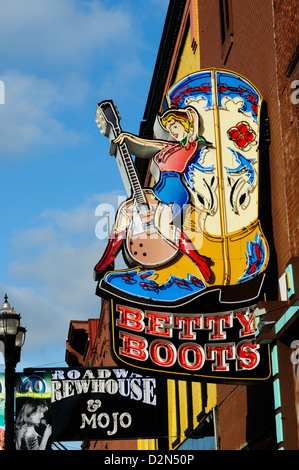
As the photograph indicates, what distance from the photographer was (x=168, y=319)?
45.0 ft

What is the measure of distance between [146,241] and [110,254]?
0.70 m

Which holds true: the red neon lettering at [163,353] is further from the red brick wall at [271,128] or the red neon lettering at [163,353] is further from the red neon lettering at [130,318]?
the red brick wall at [271,128]

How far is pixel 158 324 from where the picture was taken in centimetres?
1370

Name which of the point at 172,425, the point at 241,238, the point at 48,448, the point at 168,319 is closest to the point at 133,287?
the point at 168,319

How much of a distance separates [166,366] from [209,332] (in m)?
0.91

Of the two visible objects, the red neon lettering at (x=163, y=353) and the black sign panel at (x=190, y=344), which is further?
the red neon lettering at (x=163, y=353)

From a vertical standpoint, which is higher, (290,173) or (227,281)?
(290,173)

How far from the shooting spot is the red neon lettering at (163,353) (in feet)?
44.2

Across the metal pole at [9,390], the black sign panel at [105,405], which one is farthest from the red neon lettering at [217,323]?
the black sign panel at [105,405]

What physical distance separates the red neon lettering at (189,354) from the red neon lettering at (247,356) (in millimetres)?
600

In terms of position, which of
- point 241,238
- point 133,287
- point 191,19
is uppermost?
point 191,19

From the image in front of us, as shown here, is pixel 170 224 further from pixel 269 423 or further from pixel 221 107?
pixel 269 423

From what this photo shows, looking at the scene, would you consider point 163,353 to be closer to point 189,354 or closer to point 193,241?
point 189,354

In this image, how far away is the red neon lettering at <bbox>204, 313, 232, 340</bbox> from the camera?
44.7ft
